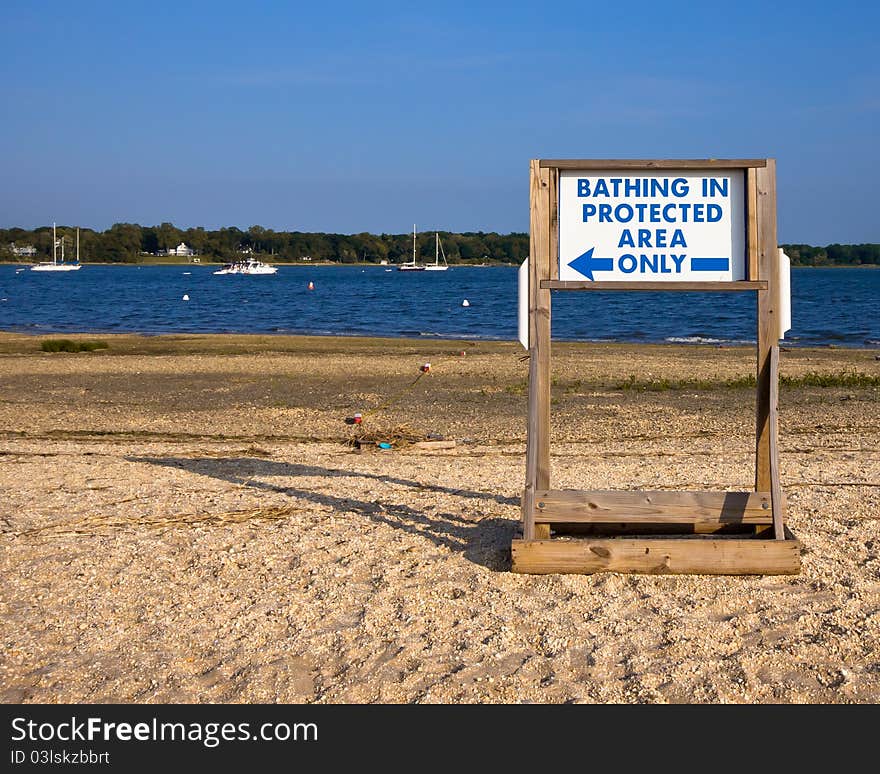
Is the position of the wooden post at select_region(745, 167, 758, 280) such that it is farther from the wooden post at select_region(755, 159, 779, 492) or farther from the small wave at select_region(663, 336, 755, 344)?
the small wave at select_region(663, 336, 755, 344)

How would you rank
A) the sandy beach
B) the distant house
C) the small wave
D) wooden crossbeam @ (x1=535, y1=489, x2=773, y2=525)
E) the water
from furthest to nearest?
the distant house < the water < the small wave < wooden crossbeam @ (x1=535, y1=489, x2=773, y2=525) < the sandy beach

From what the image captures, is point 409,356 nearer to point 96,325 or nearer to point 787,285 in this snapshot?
point 787,285

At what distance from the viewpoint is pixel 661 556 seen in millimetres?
5570

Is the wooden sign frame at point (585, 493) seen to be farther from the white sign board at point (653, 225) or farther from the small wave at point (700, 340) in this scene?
the small wave at point (700, 340)

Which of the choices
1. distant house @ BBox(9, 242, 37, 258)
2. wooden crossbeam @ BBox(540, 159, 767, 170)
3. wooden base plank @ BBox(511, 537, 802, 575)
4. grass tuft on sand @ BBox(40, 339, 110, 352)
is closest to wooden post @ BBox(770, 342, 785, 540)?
wooden base plank @ BBox(511, 537, 802, 575)

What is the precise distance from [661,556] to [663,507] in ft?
1.72

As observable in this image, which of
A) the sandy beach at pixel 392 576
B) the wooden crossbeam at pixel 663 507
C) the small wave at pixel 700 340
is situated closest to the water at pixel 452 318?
the small wave at pixel 700 340

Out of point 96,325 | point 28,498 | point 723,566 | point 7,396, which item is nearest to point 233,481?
point 28,498

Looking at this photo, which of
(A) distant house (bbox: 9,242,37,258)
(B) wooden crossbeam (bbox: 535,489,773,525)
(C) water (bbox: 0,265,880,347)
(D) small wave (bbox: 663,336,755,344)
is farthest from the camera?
(A) distant house (bbox: 9,242,37,258)

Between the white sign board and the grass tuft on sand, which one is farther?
the grass tuft on sand

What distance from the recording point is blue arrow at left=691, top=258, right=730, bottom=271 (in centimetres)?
567

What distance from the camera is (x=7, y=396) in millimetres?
15070

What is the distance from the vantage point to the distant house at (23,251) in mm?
195350
